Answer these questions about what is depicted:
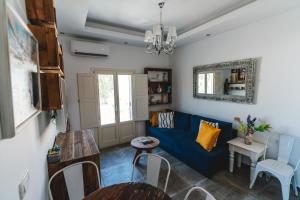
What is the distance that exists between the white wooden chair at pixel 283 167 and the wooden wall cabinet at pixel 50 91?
2.79 meters

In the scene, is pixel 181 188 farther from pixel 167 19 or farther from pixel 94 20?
pixel 94 20

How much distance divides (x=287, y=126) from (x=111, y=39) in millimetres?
3835

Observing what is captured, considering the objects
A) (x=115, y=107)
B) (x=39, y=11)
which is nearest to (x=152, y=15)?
(x=39, y=11)

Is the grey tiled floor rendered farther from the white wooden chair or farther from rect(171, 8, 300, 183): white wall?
rect(171, 8, 300, 183): white wall

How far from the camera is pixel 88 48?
345 centimetres

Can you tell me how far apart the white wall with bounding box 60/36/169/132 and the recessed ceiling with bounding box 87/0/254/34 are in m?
0.76

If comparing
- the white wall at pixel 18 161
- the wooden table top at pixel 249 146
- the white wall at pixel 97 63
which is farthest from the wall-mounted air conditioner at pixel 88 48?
the wooden table top at pixel 249 146

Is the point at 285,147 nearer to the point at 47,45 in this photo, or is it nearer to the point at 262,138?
the point at 262,138

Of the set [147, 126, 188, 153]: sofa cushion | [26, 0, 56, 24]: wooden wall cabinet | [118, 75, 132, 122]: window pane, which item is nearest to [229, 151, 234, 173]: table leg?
[147, 126, 188, 153]: sofa cushion

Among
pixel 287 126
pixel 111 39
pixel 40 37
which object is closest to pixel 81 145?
pixel 40 37

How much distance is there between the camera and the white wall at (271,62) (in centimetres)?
233

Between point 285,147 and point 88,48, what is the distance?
13.5 ft

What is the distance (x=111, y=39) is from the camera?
3.64 metres

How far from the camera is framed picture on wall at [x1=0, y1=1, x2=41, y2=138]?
2.14 feet
